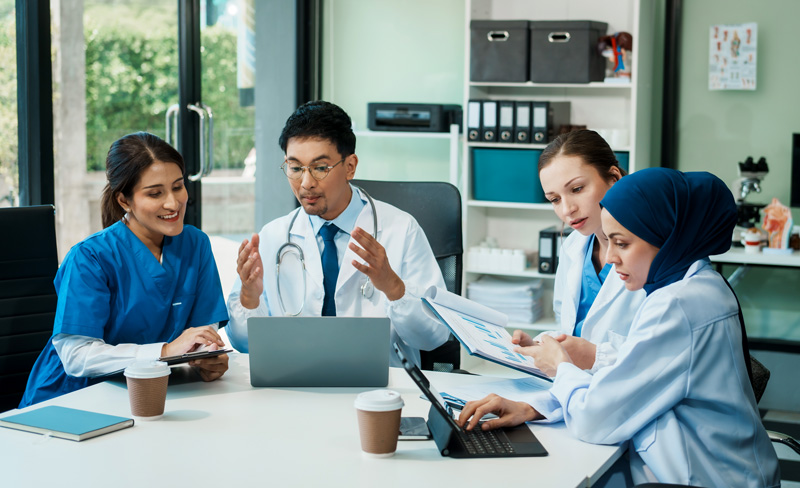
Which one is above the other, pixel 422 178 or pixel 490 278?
pixel 422 178

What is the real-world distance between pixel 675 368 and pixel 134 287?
3.86 ft

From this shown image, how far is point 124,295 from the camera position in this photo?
191 centimetres

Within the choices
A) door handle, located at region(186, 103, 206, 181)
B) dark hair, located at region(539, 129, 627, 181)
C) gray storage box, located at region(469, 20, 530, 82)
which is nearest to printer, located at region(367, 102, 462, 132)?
gray storage box, located at region(469, 20, 530, 82)

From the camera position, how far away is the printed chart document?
155cm

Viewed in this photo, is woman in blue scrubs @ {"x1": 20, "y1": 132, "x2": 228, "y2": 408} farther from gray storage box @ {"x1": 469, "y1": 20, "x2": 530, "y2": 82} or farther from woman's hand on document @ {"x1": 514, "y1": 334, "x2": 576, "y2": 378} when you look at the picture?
gray storage box @ {"x1": 469, "y1": 20, "x2": 530, "y2": 82}

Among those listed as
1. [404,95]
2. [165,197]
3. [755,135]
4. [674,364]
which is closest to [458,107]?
[404,95]

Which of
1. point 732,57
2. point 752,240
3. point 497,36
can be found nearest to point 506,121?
point 497,36

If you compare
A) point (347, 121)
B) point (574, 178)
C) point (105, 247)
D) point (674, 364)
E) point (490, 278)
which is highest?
point (347, 121)

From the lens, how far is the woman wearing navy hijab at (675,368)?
140 centimetres

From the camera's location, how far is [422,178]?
447 cm

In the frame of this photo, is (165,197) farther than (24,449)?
Yes

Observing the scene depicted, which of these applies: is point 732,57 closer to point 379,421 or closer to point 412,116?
point 412,116

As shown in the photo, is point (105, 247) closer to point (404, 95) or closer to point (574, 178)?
point (574, 178)

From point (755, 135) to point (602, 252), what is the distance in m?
2.29
